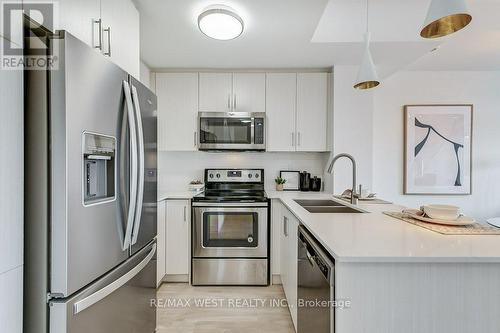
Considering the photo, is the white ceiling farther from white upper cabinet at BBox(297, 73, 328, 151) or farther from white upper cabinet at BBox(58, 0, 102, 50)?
white upper cabinet at BBox(58, 0, 102, 50)

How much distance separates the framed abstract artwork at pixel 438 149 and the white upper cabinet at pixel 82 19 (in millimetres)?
3334

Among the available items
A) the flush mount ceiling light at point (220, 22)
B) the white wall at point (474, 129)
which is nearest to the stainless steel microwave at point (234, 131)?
the flush mount ceiling light at point (220, 22)

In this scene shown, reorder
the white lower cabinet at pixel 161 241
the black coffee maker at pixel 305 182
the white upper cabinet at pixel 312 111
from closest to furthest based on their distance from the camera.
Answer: the white lower cabinet at pixel 161 241
the white upper cabinet at pixel 312 111
the black coffee maker at pixel 305 182

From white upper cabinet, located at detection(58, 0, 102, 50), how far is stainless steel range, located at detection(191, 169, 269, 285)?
5.78ft

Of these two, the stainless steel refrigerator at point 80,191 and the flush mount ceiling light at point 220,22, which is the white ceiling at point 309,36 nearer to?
the flush mount ceiling light at point 220,22

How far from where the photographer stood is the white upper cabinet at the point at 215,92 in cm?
305

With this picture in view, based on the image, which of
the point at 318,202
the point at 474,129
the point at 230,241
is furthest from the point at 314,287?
the point at 474,129

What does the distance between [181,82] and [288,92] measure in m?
1.21

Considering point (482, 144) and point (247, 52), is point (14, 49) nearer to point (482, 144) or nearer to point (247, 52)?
point (247, 52)

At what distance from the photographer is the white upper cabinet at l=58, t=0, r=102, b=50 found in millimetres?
1052

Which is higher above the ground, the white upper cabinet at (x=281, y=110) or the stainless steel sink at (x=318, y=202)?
the white upper cabinet at (x=281, y=110)

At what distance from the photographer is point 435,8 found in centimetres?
111

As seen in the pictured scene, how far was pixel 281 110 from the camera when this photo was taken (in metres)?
3.06

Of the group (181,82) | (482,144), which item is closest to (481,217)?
(482,144)
